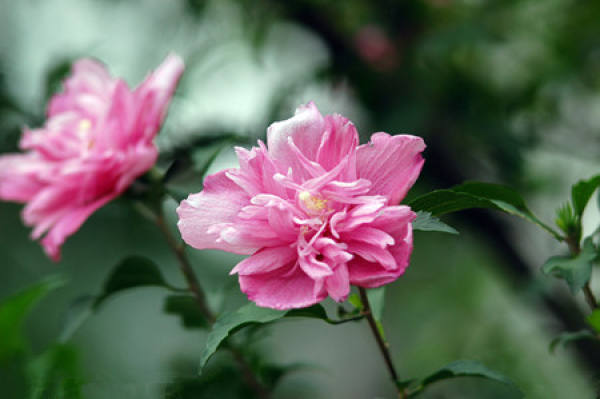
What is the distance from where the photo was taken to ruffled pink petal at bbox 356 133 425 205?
33 centimetres

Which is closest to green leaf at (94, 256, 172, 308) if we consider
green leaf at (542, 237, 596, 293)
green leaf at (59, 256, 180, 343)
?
green leaf at (59, 256, 180, 343)

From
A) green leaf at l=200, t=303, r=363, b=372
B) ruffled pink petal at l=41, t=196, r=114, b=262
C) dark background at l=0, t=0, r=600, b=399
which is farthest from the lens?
dark background at l=0, t=0, r=600, b=399

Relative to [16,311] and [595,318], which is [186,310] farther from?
[595,318]

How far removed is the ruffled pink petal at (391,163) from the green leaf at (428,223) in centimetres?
2

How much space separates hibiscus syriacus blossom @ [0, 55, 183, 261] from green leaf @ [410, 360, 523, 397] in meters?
0.28

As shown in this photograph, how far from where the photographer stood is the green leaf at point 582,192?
0.36m

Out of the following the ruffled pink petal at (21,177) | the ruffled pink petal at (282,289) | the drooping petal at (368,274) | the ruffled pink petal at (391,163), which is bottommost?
the ruffled pink petal at (21,177)

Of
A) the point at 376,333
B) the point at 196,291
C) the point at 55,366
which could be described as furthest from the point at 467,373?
the point at 55,366

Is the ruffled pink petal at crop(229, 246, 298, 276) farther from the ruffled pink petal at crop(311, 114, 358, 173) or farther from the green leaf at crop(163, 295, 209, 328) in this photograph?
the green leaf at crop(163, 295, 209, 328)

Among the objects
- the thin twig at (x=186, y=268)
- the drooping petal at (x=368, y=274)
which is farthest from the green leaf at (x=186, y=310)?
the drooping petal at (x=368, y=274)

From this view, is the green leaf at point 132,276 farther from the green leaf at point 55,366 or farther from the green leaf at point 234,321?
the green leaf at point 234,321

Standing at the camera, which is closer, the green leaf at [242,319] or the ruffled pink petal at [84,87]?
the green leaf at [242,319]

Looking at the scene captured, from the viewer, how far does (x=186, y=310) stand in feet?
1.87

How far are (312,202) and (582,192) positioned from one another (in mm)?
178
